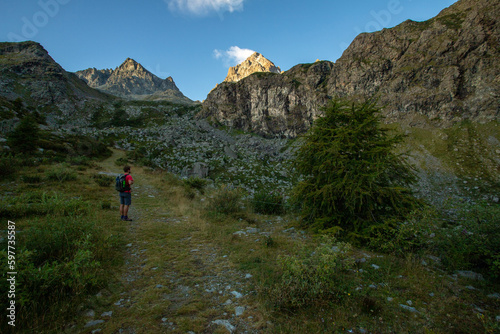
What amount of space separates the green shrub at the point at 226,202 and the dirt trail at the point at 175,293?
3842mm

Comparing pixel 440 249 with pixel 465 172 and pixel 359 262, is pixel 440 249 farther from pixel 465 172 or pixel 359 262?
pixel 465 172

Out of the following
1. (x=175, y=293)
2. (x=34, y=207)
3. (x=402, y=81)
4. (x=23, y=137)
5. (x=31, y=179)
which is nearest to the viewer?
(x=175, y=293)

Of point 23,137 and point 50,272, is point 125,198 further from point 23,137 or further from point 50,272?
point 23,137

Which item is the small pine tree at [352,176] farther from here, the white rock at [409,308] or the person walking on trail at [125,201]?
the person walking on trail at [125,201]

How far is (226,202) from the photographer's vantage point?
39.5ft

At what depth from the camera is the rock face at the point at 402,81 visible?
55812 mm

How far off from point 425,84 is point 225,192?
273 feet

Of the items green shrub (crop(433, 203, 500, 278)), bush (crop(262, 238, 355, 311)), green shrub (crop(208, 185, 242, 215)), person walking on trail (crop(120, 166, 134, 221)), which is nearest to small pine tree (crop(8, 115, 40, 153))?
person walking on trail (crop(120, 166, 134, 221))

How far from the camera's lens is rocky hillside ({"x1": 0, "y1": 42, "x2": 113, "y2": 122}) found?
6681cm

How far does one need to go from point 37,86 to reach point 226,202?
106 metres

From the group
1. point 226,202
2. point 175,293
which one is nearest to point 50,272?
point 175,293

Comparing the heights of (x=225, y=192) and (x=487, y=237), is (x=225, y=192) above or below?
below

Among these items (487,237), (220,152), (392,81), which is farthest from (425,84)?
(487,237)

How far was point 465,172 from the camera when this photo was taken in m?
44.0
